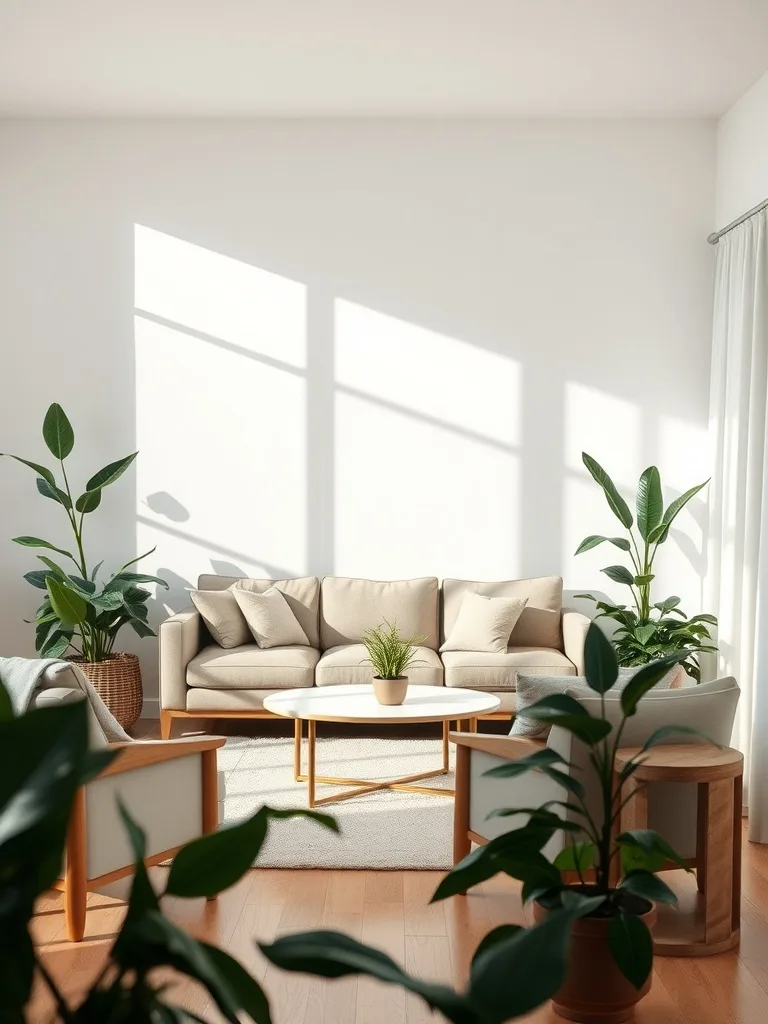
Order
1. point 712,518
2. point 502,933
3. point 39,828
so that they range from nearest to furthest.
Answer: point 39,828
point 502,933
point 712,518

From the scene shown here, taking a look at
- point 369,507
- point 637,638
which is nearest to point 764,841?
point 637,638

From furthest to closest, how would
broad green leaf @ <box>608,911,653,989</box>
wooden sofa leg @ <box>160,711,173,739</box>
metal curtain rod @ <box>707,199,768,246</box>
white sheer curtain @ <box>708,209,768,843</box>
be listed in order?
wooden sofa leg @ <box>160,711,173,739</box>, metal curtain rod @ <box>707,199,768,246</box>, white sheer curtain @ <box>708,209,768,843</box>, broad green leaf @ <box>608,911,653,989</box>

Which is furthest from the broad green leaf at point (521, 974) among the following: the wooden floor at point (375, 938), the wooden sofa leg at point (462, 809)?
the wooden sofa leg at point (462, 809)

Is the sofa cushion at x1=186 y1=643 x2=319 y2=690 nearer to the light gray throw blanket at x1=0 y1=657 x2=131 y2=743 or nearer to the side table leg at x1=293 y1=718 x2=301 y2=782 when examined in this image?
the side table leg at x1=293 y1=718 x2=301 y2=782

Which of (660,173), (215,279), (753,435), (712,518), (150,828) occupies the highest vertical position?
(660,173)

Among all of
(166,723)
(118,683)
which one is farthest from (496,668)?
(118,683)

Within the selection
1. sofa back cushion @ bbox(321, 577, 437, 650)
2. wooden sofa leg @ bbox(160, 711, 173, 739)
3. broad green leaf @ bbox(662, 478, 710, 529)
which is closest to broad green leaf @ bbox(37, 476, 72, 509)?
wooden sofa leg @ bbox(160, 711, 173, 739)

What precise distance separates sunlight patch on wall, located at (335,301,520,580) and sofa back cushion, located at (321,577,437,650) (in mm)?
299

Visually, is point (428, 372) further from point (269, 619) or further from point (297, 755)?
point (297, 755)

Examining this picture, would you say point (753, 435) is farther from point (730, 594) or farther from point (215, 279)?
point (215, 279)

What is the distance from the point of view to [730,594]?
5.52 metres

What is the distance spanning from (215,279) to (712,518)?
331 cm

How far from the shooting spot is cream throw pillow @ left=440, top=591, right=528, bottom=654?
578 cm

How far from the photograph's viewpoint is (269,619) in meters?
5.87
